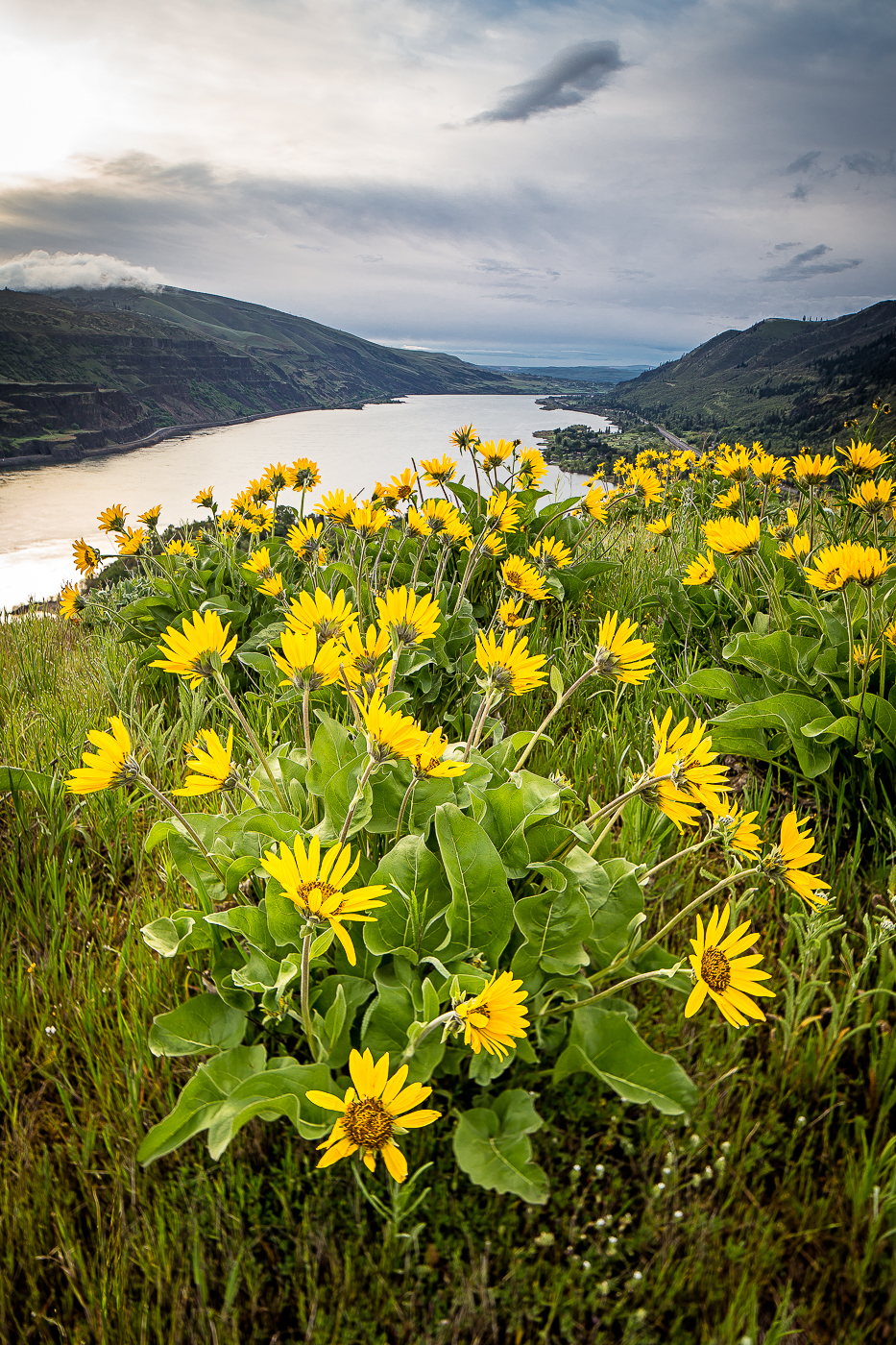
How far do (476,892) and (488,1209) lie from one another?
1.76 ft

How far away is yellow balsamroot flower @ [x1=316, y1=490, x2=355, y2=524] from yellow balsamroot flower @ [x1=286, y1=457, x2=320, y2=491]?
1341mm

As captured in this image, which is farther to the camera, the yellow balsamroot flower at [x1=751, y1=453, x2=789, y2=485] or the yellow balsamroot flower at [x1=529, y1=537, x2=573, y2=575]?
the yellow balsamroot flower at [x1=751, y1=453, x2=789, y2=485]

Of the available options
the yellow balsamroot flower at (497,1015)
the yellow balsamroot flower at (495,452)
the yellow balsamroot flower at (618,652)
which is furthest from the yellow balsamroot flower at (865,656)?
the yellow balsamroot flower at (495,452)

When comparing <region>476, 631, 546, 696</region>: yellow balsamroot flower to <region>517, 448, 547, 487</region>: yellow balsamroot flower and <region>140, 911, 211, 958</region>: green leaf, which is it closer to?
<region>140, 911, 211, 958</region>: green leaf

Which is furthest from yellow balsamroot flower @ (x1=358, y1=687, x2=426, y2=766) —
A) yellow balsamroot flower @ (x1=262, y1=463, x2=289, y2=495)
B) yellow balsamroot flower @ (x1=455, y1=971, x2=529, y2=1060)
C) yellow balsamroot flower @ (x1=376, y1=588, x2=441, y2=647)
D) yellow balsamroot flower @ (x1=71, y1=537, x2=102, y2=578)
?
yellow balsamroot flower @ (x1=262, y1=463, x2=289, y2=495)

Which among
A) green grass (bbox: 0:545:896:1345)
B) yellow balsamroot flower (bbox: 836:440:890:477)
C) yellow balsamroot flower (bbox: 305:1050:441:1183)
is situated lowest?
green grass (bbox: 0:545:896:1345)

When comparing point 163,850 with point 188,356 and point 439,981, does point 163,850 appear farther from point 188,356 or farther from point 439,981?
point 188,356

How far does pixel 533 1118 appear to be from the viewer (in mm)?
1157

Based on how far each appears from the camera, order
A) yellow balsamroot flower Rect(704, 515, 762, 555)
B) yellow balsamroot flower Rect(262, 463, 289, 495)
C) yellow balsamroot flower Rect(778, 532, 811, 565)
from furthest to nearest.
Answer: yellow balsamroot flower Rect(262, 463, 289, 495)
yellow balsamroot flower Rect(778, 532, 811, 565)
yellow balsamroot flower Rect(704, 515, 762, 555)

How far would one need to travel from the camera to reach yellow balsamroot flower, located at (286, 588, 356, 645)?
1699mm

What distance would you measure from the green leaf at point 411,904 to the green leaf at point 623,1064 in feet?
0.98

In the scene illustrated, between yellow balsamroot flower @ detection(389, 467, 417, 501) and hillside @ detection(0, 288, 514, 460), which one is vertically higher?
hillside @ detection(0, 288, 514, 460)

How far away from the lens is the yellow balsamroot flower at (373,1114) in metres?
0.96

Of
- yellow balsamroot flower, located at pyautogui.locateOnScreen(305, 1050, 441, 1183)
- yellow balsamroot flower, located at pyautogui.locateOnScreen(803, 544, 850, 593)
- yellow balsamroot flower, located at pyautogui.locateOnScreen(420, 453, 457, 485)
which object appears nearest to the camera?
yellow balsamroot flower, located at pyautogui.locateOnScreen(305, 1050, 441, 1183)
